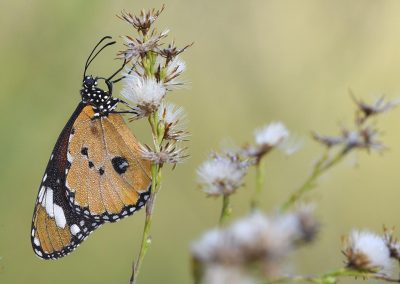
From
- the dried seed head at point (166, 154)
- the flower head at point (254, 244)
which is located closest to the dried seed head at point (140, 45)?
the dried seed head at point (166, 154)

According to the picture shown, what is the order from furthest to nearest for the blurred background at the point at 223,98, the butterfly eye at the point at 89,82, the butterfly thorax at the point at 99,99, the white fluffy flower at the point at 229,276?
the blurred background at the point at 223,98
the butterfly eye at the point at 89,82
the butterfly thorax at the point at 99,99
the white fluffy flower at the point at 229,276

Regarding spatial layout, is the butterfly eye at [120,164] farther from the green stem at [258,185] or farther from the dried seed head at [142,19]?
the green stem at [258,185]

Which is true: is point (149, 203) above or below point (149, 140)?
below

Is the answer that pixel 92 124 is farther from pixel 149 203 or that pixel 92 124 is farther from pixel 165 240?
pixel 165 240

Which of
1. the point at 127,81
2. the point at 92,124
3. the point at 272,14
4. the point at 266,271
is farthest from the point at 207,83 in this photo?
the point at 266,271

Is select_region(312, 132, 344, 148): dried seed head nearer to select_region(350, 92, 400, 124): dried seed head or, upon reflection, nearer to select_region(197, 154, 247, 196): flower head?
select_region(350, 92, 400, 124): dried seed head

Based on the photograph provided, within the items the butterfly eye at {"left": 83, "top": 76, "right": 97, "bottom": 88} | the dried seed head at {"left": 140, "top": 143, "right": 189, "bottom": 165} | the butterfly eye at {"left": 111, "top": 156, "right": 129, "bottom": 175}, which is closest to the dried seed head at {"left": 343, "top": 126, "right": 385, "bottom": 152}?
the dried seed head at {"left": 140, "top": 143, "right": 189, "bottom": 165}

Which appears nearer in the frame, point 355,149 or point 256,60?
point 355,149
